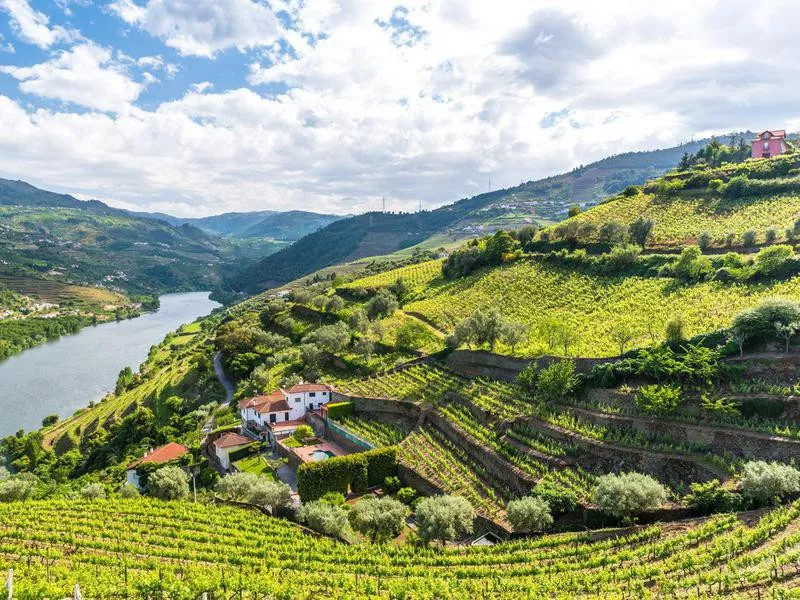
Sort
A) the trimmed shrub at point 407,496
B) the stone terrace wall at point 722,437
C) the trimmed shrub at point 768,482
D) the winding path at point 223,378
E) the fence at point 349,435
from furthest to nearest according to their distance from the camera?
the winding path at point 223,378 → the fence at point 349,435 → the trimmed shrub at point 407,496 → the stone terrace wall at point 722,437 → the trimmed shrub at point 768,482

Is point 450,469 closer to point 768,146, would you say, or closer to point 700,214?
point 700,214

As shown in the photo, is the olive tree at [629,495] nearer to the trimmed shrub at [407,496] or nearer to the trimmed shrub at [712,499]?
the trimmed shrub at [712,499]

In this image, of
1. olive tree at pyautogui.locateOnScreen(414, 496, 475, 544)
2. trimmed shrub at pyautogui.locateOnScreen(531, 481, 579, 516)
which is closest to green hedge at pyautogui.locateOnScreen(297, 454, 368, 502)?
olive tree at pyautogui.locateOnScreen(414, 496, 475, 544)

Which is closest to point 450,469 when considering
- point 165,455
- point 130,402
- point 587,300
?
point 165,455

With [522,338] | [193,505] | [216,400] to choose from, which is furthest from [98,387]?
[522,338]

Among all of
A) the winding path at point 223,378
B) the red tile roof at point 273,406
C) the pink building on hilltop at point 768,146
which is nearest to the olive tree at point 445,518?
the red tile roof at point 273,406
